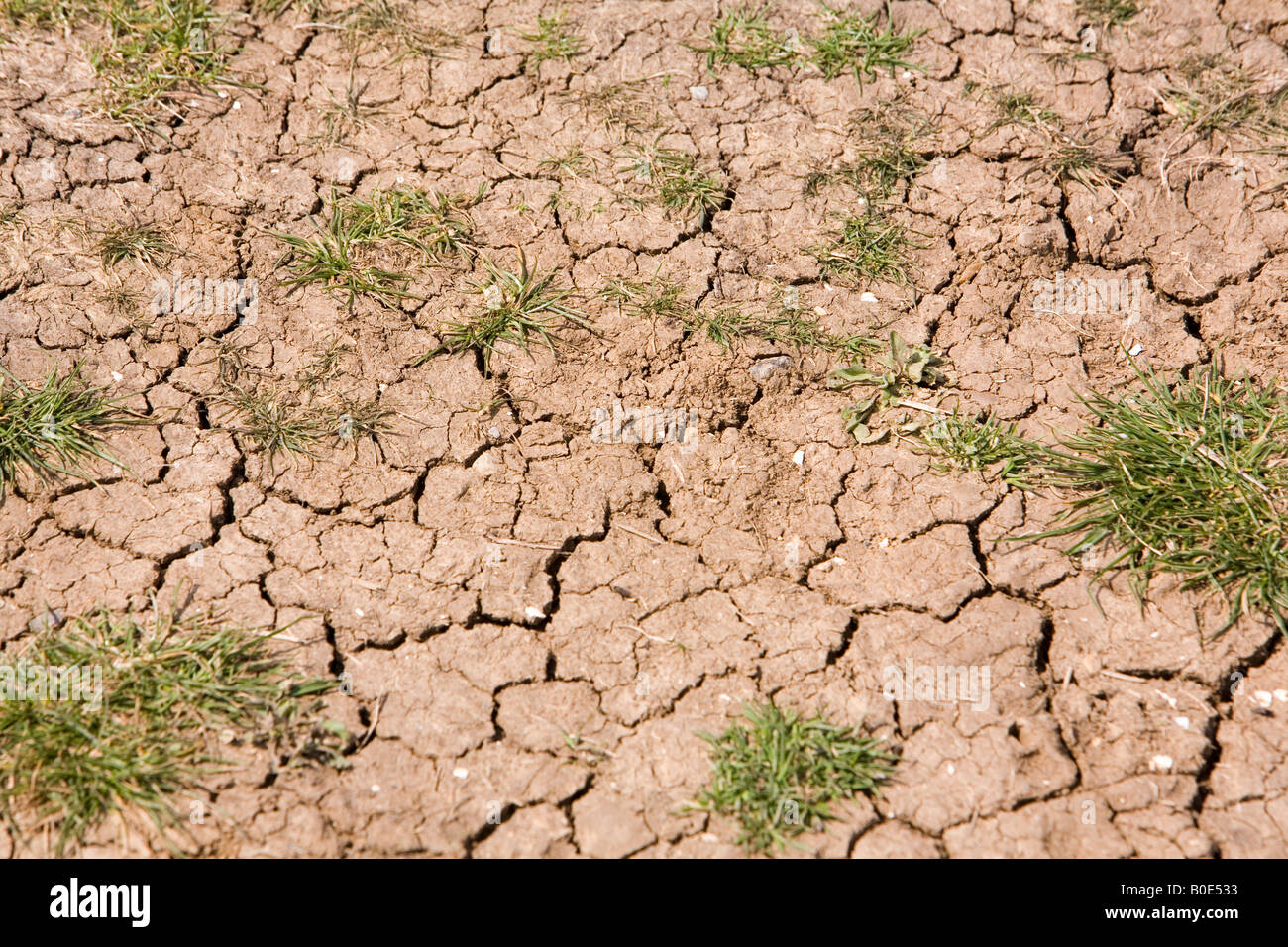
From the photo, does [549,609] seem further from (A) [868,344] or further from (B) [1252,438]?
(B) [1252,438]

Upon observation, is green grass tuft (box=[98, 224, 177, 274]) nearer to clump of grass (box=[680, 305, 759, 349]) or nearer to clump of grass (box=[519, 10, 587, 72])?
clump of grass (box=[519, 10, 587, 72])

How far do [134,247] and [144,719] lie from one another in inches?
65.8

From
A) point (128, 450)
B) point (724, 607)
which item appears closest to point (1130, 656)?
point (724, 607)

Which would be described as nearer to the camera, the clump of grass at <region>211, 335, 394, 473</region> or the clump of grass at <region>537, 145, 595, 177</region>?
the clump of grass at <region>211, 335, 394, 473</region>

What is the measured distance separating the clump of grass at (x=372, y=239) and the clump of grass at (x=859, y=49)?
1493 millimetres

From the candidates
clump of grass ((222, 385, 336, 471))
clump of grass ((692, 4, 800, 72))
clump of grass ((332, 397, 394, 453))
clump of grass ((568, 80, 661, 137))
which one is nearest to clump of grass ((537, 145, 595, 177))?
clump of grass ((568, 80, 661, 137))

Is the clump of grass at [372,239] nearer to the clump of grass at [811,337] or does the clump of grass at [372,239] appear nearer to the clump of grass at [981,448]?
the clump of grass at [811,337]

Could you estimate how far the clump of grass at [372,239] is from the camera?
11.4 ft

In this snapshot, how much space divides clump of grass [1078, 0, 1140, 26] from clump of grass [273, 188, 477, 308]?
99.0 inches

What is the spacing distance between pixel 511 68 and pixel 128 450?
199 cm

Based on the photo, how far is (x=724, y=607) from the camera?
291cm

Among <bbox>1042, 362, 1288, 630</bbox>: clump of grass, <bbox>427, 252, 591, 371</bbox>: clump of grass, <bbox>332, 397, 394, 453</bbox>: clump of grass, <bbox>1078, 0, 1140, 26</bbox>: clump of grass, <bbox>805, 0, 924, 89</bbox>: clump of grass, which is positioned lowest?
<bbox>1042, 362, 1288, 630</bbox>: clump of grass

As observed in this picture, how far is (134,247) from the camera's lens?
3.49 metres

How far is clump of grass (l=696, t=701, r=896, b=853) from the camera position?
8.34 ft
